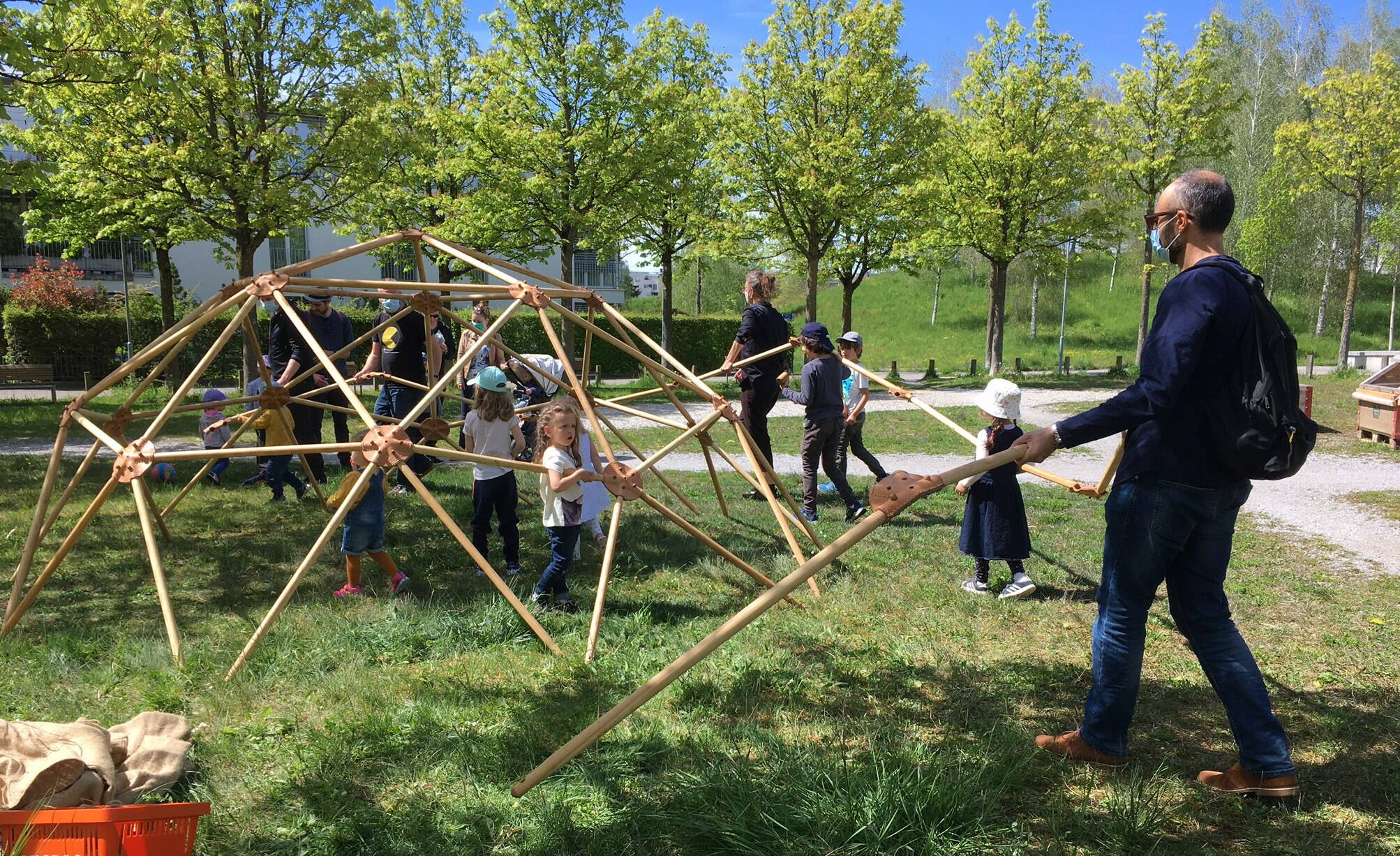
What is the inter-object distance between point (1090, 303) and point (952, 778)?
40.6 m

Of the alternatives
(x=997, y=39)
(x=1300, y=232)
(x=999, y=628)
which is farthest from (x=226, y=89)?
(x=1300, y=232)

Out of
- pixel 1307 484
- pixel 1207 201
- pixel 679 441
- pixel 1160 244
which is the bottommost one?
pixel 1307 484

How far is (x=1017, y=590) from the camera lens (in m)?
5.20

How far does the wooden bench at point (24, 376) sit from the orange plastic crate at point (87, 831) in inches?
709

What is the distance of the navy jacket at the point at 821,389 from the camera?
7.15 metres

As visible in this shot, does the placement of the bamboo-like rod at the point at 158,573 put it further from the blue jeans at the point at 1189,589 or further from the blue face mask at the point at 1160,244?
the blue face mask at the point at 1160,244

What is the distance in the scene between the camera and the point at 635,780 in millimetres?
3078

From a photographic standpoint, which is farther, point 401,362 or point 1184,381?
point 401,362

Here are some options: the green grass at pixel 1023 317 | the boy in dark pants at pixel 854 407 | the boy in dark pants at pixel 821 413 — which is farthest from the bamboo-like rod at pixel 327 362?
the green grass at pixel 1023 317

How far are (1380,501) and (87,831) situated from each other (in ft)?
33.1

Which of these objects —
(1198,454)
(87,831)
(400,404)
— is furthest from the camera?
(400,404)

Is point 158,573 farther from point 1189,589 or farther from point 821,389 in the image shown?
point 821,389

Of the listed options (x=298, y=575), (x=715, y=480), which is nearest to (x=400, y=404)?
(x=715, y=480)

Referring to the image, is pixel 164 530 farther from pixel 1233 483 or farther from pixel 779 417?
pixel 779 417
